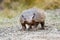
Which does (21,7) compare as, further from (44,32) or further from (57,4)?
(44,32)

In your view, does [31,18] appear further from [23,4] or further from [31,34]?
[23,4]

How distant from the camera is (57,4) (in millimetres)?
17438

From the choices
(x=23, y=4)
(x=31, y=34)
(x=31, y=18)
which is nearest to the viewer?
(x=31, y=34)

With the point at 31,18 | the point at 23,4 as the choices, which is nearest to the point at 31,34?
the point at 31,18

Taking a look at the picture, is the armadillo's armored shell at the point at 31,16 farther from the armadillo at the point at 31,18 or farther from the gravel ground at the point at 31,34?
the gravel ground at the point at 31,34

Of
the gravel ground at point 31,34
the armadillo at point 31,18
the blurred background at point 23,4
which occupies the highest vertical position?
the blurred background at point 23,4

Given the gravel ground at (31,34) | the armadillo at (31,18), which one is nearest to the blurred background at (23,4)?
the gravel ground at (31,34)

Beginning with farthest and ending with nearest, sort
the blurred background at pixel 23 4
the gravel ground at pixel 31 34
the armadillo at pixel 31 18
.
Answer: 1. the blurred background at pixel 23 4
2. the armadillo at pixel 31 18
3. the gravel ground at pixel 31 34

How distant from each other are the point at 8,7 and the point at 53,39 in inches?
367

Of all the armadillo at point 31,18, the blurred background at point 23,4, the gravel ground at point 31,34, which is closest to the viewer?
the gravel ground at point 31,34

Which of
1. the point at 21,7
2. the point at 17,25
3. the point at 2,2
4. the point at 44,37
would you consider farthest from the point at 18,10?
the point at 44,37

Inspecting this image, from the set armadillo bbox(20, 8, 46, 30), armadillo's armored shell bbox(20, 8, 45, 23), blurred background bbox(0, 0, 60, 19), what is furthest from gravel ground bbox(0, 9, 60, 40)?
blurred background bbox(0, 0, 60, 19)

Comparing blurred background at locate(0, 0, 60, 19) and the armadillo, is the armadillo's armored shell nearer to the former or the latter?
the armadillo

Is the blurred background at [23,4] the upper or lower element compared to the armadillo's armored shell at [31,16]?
upper
